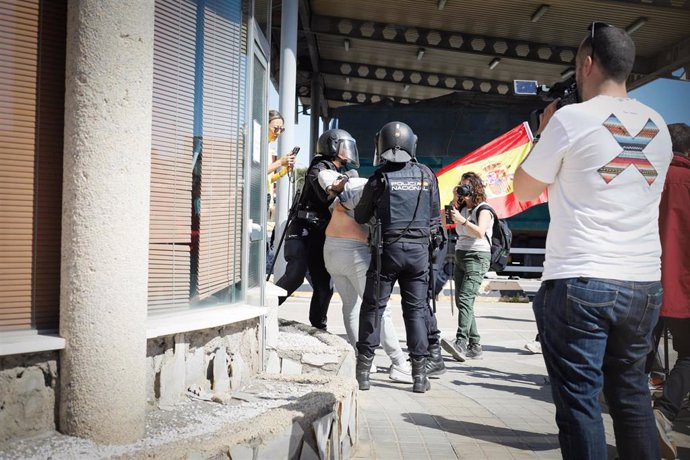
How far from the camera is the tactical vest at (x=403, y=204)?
254 inches

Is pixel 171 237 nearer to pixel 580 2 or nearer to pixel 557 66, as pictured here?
pixel 580 2

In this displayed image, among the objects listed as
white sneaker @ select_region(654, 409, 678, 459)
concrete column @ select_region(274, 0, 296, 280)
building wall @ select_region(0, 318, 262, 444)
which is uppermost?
concrete column @ select_region(274, 0, 296, 280)

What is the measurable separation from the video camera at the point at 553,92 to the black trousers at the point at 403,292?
2.44 metres

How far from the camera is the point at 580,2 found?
1616 centimetres

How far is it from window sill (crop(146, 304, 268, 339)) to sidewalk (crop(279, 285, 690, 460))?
1022 millimetres

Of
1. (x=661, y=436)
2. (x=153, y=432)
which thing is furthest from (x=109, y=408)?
(x=661, y=436)

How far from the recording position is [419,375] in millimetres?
6652

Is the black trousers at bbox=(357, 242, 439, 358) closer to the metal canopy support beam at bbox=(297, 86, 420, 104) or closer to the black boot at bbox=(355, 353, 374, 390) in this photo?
the black boot at bbox=(355, 353, 374, 390)

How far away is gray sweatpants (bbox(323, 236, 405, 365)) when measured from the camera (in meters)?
6.88

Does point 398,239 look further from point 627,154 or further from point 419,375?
point 627,154

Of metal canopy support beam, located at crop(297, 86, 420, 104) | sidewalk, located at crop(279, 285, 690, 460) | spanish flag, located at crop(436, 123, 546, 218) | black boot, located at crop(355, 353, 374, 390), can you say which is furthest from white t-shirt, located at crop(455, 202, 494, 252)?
metal canopy support beam, located at crop(297, 86, 420, 104)

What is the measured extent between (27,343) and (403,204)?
3740 millimetres

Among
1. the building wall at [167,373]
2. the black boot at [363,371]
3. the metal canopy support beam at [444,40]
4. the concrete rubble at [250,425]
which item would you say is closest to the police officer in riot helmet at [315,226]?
the black boot at [363,371]

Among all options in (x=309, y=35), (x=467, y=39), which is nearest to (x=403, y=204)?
(x=309, y=35)
